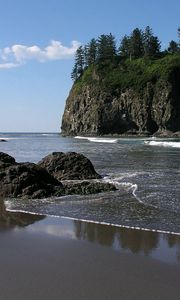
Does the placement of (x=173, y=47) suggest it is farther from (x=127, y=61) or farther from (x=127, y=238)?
(x=127, y=238)

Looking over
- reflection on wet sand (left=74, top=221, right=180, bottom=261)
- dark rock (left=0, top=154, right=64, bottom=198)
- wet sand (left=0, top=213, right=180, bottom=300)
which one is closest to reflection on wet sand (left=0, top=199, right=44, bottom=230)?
wet sand (left=0, top=213, right=180, bottom=300)

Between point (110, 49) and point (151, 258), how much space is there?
405 feet

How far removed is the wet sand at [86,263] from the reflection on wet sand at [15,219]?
24 centimetres

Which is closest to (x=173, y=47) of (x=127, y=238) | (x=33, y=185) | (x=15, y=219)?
(x=33, y=185)

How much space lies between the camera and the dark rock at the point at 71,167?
18312 mm

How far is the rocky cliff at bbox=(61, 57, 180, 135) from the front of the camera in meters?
94.2

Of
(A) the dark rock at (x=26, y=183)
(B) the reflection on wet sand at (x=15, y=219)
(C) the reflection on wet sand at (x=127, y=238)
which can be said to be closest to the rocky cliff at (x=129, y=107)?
(A) the dark rock at (x=26, y=183)

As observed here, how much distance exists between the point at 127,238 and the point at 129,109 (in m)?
93.5

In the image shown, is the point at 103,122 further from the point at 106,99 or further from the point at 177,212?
the point at 177,212

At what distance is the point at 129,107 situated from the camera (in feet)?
332

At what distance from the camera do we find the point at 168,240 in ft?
27.4

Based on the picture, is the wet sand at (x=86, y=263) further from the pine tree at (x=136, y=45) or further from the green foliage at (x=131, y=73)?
the pine tree at (x=136, y=45)

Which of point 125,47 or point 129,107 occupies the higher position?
point 125,47

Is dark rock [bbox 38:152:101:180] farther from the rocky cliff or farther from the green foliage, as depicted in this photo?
the green foliage
